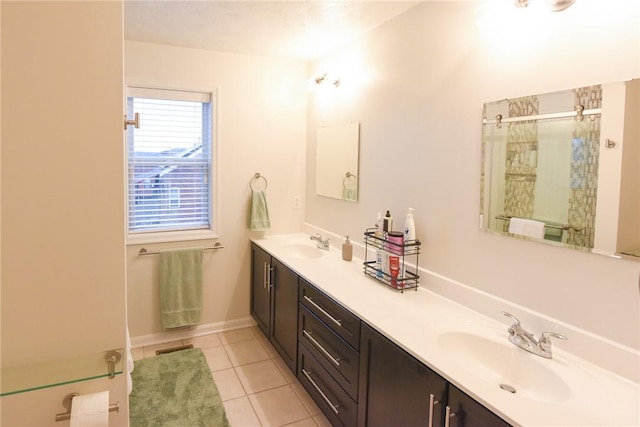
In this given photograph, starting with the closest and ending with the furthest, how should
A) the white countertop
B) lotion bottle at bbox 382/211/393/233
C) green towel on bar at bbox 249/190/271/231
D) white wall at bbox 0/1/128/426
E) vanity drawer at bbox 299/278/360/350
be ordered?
white wall at bbox 0/1/128/426 < the white countertop < vanity drawer at bbox 299/278/360/350 < lotion bottle at bbox 382/211/393/233 < green towel on bar at bbox 249/190/271/231

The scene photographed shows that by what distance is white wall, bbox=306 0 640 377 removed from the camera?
137cm

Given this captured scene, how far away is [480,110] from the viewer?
185cm

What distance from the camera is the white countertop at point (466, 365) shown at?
1.14 metres

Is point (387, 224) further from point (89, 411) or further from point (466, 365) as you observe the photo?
point (89, 411)

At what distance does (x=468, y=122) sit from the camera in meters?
1.91

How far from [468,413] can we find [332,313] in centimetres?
94

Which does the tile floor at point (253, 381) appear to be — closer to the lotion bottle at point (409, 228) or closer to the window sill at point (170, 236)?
the window sill at point (170, 236)

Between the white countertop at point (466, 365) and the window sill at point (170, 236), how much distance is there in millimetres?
1121

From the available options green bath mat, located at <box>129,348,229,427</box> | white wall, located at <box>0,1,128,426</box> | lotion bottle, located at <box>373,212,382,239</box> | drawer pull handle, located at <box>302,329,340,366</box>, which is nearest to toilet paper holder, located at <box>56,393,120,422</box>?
white wall, located at <box>0,1,128,426</box>

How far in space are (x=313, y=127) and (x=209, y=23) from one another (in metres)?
1.24

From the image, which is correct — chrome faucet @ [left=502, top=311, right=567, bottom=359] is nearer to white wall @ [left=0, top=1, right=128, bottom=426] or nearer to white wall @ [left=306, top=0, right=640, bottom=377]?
white wall @ [left=306, top=0, right=640, bottom=377]

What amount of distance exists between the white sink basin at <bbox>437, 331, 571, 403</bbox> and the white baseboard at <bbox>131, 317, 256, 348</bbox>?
238 cm

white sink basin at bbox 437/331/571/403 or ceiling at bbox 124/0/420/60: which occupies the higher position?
ceiling at bbox 124/0/420/60

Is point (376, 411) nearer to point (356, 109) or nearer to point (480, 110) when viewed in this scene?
point (480, 110)
